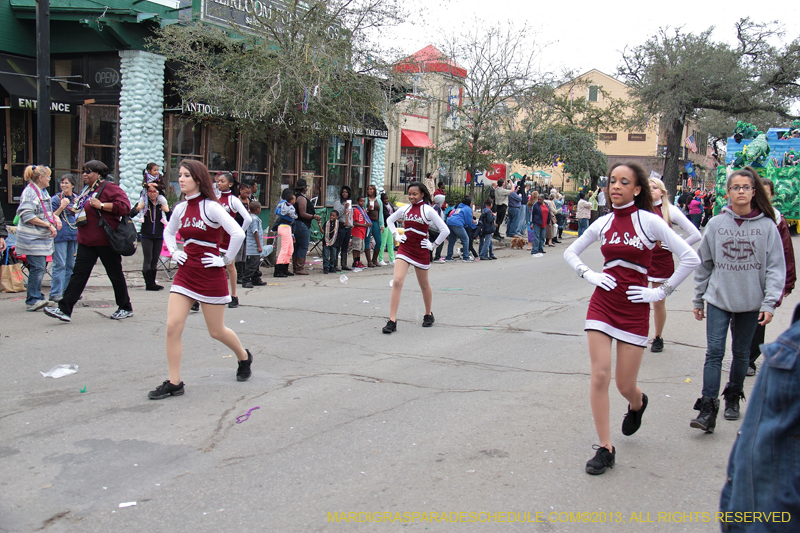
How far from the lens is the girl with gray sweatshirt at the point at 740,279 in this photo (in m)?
4.77

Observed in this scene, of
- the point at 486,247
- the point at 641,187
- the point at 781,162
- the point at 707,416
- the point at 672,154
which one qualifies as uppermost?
the point at 672,154

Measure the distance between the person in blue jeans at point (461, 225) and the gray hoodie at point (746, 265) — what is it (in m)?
11.6

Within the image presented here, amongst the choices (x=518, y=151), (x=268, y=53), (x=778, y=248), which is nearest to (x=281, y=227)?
(x=268, y=53)

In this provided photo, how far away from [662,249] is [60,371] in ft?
18.9

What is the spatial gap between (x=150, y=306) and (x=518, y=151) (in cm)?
1808

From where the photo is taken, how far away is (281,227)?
42.1ft

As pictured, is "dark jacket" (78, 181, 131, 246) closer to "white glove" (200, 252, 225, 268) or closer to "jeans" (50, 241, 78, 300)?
"jeans" (50, 241, 78, 300)

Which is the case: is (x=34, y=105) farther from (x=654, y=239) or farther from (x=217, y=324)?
(x=654, y=239)

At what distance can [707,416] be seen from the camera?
4.75m

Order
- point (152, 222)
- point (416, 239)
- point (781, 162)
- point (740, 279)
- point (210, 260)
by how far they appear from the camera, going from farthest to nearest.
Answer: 1. point (781, 162)
2. point (152, 222)
3. point (416, 239)
4. point (210, 260)
5. point (740, 279)

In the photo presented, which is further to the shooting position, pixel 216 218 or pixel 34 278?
pixel 34 278

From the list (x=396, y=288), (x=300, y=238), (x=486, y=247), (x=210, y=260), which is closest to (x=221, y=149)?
(x=300, y=238)

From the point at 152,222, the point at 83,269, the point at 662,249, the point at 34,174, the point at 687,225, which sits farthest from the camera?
the point at 152,222

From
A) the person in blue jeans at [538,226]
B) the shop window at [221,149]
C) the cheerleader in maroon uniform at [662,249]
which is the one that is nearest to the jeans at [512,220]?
the person in blue jeans at [538,226]
